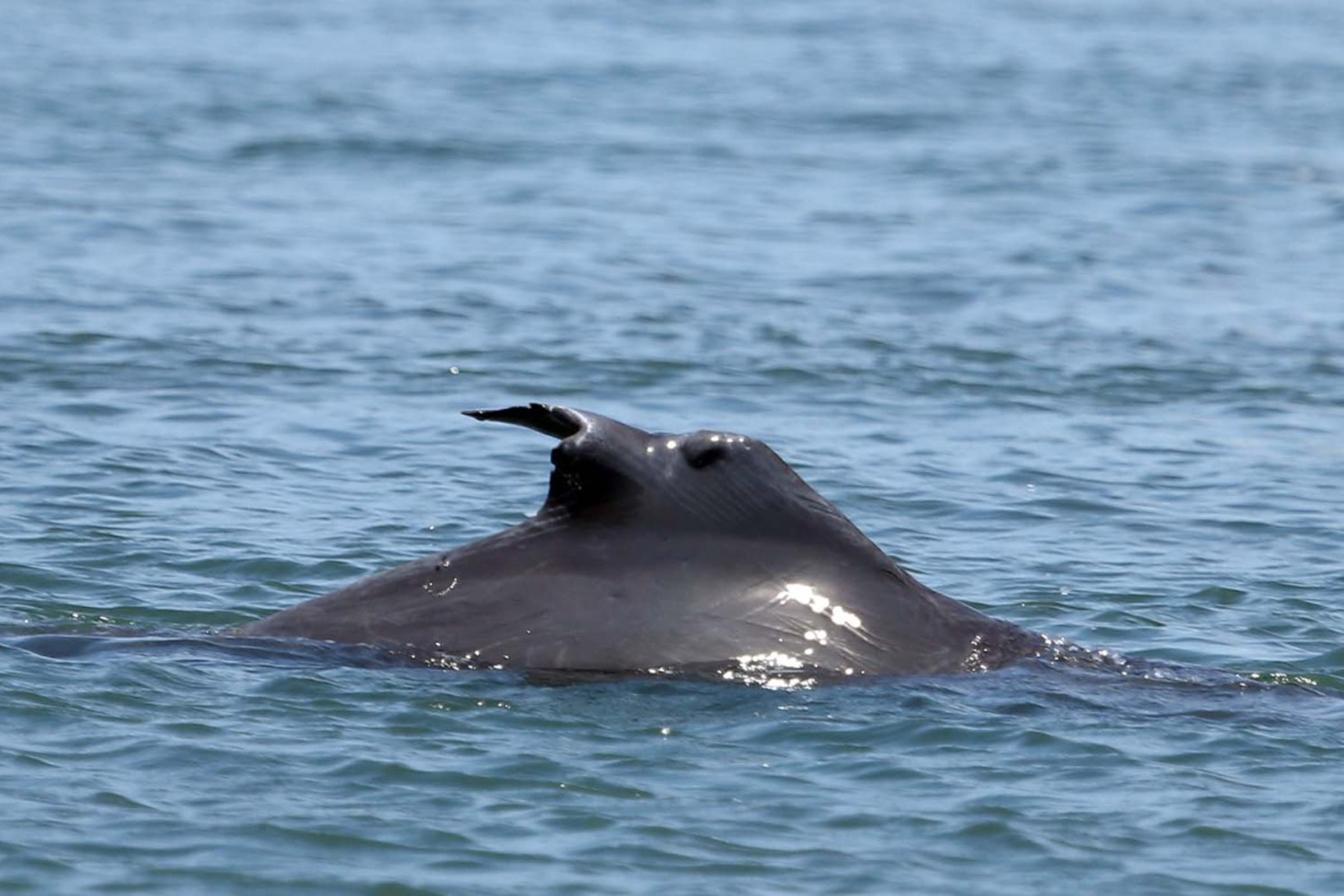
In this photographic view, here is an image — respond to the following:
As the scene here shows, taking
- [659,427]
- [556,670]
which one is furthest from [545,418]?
[659,427]

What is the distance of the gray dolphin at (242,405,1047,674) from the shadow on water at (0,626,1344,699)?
32 millimetres

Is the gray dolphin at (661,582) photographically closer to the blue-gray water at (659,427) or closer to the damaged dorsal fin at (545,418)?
the damaged dorsal fin at (545,418)

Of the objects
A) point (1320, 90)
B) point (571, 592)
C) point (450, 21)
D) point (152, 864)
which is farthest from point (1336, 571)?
point (450, 21)

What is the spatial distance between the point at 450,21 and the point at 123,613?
3111cm

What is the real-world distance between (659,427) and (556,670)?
594 centimetres

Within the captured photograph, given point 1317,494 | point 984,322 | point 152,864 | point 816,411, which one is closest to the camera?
point 152,864

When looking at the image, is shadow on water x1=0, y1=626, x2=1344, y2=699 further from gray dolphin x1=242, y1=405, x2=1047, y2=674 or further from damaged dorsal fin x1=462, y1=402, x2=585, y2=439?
damaged dorsal fin x1=462, y1=402, x2=585, y2=439

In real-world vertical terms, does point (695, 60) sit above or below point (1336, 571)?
above

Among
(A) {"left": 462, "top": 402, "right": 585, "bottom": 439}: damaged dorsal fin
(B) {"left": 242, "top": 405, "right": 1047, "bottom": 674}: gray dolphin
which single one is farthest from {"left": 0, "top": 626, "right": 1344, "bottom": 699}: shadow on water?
(A) {"left": 462, "top": 402, "right": 585, "bottom": 439}: damaged dorsal fin

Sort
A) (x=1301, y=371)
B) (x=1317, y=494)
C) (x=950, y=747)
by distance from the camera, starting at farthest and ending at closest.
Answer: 1. (x=1301, y=371)
2. (x=1317, y=494)
3. (x=950, y=747)

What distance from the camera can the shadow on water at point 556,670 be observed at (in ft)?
24.3

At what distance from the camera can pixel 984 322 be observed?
55.0ft

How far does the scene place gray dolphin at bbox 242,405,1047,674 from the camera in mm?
7297

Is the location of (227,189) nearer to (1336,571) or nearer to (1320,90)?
(1336,571)
